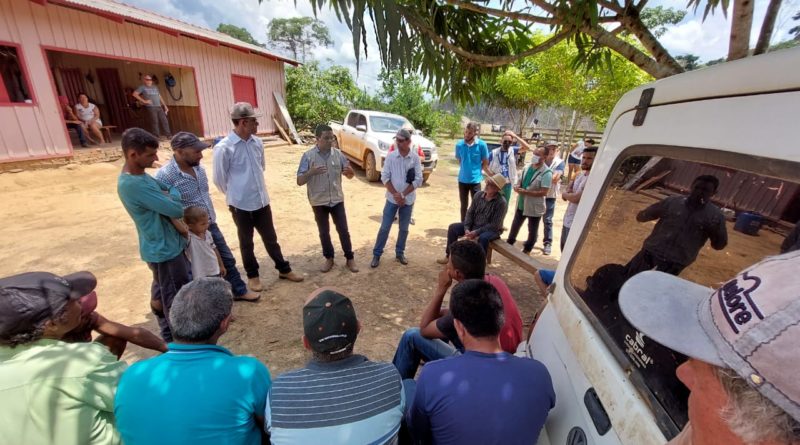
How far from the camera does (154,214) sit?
102 inches

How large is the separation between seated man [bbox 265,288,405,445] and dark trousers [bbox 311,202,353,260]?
2.80 meters

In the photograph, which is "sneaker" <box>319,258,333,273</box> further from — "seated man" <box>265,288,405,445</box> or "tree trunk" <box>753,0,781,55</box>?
"tree trunk" <box>753,0,781,55</box>

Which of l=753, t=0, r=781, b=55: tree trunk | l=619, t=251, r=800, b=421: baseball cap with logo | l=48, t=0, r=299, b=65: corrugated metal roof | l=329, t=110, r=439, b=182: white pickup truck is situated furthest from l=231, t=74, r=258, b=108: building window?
l=619, t=251, r=800, b=421: baseball cap with logo

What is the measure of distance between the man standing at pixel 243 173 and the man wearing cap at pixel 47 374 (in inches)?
81.1

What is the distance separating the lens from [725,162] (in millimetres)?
812

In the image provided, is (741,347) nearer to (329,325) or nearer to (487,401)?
(487,401)

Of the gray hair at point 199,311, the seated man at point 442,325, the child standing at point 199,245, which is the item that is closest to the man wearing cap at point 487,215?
the seated man at point 442,325

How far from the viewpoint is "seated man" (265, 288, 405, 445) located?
4.07ft

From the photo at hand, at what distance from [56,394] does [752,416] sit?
1.99m

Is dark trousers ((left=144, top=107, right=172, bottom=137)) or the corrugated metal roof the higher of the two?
the corrugated metal roof

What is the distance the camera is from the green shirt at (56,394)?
1219 mm

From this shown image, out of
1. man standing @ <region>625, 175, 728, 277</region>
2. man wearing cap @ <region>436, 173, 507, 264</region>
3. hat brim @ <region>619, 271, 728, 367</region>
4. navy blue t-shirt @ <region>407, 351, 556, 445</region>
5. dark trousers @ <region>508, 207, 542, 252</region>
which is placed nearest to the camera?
hat brim @ <region>619, 271, 728, 367</region>

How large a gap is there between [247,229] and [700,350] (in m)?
3.88

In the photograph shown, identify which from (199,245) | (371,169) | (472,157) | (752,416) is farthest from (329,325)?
(371,169)
